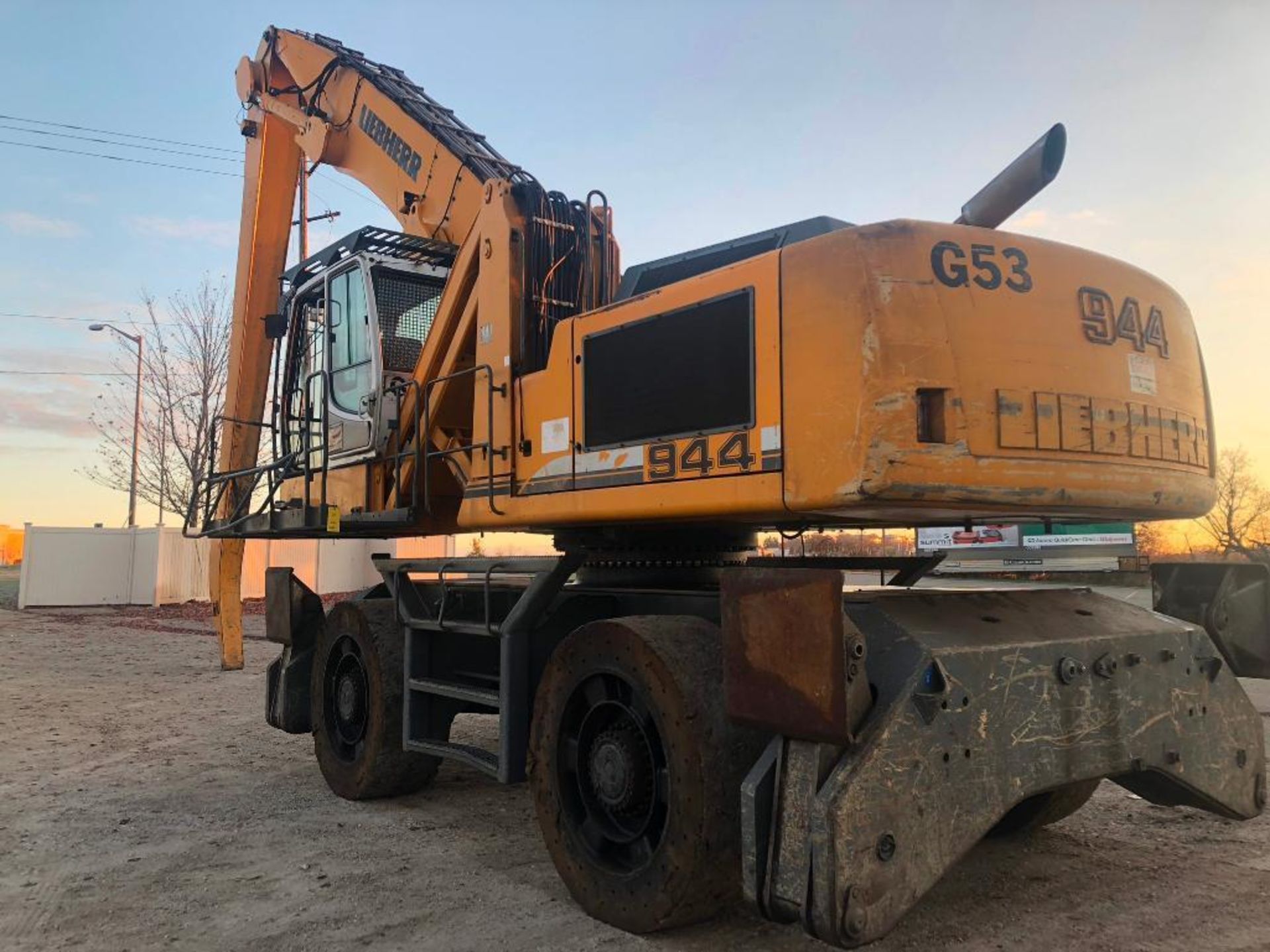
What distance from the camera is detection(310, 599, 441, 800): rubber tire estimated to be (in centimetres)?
627

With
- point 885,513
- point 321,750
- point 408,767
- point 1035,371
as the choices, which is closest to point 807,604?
point 885,513

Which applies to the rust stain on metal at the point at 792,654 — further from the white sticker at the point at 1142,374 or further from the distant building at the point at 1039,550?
the distant building at the point at 1039,550

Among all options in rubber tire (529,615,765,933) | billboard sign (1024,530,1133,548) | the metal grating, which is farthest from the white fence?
rubber tire (529,615,765,933)

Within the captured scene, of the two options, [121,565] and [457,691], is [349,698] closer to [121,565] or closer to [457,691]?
[457,691]

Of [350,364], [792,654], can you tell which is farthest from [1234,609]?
[350,364]

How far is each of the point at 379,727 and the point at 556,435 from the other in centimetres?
250

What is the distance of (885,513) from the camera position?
13.7ft

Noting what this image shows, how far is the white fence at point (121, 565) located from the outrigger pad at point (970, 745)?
75.9ft

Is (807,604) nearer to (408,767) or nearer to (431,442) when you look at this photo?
(431,442)

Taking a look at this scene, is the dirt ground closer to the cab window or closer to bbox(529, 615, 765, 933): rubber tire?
bbox(529, 615, 765, 933): rubber tire

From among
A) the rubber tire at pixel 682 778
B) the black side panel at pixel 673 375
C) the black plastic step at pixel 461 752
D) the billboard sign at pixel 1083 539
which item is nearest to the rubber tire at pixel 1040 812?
the rubber tire at pixel 682 778

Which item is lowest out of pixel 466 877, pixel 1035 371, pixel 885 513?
pixel 466 877

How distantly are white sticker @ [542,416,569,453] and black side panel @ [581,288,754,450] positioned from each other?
153mm

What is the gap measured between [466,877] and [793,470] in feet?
8.88
